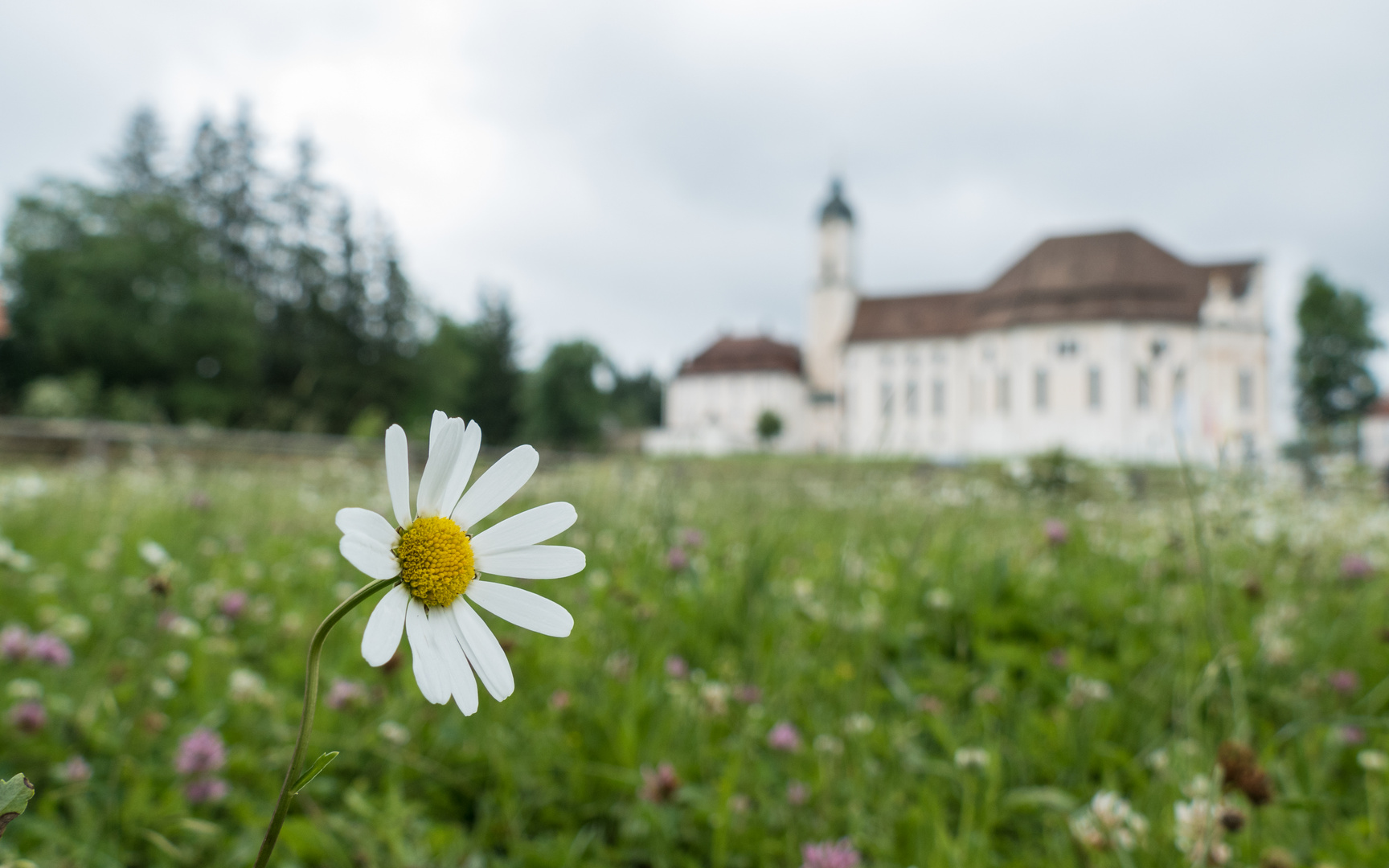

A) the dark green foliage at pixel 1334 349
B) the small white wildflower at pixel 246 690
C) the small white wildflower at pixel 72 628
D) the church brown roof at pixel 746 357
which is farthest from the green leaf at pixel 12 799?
the dark green foliage at pixel 1334 349

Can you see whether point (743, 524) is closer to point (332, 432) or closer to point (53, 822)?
point (53, 822)

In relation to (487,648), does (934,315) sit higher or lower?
higher

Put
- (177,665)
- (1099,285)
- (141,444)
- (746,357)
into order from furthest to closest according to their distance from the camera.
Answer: (746,357) < (1099,285) < (141,444) < (177,665)

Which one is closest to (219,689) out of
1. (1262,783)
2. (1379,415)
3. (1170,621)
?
(1262,783)

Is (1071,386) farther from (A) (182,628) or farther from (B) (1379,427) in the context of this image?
(A) (182,628)

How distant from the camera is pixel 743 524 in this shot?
3109mm

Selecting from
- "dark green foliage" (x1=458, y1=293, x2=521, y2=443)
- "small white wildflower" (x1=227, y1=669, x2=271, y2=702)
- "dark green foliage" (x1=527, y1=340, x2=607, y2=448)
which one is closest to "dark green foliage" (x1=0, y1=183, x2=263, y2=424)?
"dark green foliage" (x1=458, y1=293, x2=521, y2=443)

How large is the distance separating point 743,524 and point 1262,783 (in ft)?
7.61

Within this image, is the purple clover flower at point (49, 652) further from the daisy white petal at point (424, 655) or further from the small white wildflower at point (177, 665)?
the daisy white petal at point (424, 655)

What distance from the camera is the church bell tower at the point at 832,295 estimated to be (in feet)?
134

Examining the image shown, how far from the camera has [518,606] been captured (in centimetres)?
34

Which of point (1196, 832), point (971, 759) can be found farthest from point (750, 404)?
point (1196, 832)

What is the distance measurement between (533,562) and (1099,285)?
113ft

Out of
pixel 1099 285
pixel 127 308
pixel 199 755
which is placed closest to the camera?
pixel 199 755
